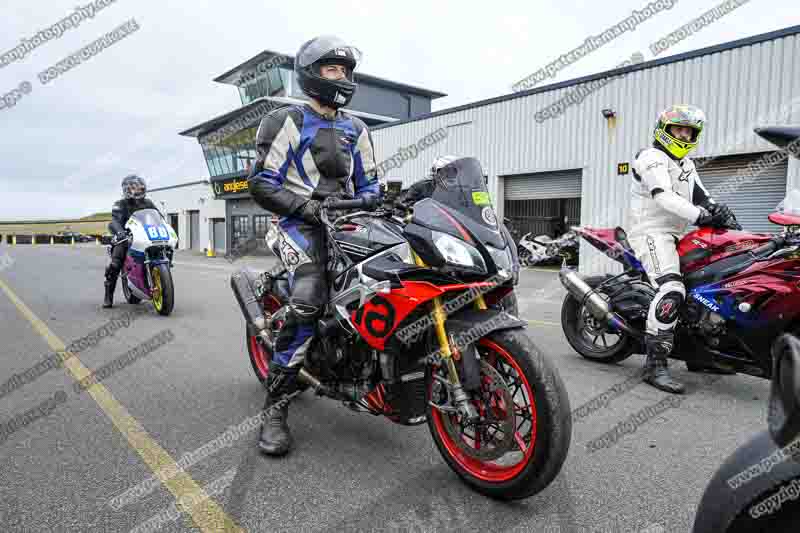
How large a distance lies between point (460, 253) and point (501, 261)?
179 millimetres

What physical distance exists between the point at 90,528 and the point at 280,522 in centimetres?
74

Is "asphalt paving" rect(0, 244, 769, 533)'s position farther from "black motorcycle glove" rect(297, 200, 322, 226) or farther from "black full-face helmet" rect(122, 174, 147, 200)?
"black full-face helmet" rect(122, 174, 147, 200)

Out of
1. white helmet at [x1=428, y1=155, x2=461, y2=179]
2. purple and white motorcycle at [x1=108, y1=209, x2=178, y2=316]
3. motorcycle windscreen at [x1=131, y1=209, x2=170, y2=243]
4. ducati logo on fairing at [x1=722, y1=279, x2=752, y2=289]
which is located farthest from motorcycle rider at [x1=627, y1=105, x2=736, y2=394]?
motorcycle windscreen at [x1=131, y1=209, x2=170, y2=243]

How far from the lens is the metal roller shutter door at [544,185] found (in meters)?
16.5

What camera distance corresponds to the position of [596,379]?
4.20 m

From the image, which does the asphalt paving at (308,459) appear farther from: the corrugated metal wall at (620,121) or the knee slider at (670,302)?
the corrugated metal wall at (620,121)

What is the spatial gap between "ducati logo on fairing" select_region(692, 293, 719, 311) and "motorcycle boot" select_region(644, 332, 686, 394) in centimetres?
31

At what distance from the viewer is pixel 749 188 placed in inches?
495

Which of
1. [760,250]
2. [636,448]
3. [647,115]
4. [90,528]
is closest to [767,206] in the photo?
[647,115]

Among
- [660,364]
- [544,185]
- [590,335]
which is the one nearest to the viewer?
[660,364]

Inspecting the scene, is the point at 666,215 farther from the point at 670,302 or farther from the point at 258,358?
the point at 258,358

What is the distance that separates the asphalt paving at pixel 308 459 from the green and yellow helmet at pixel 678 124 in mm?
1812

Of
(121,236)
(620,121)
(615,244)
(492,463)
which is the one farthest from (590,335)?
(620,121)

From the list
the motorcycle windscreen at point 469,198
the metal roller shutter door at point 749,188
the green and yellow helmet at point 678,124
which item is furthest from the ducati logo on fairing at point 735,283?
the metal roller shutter door at point 749,188
